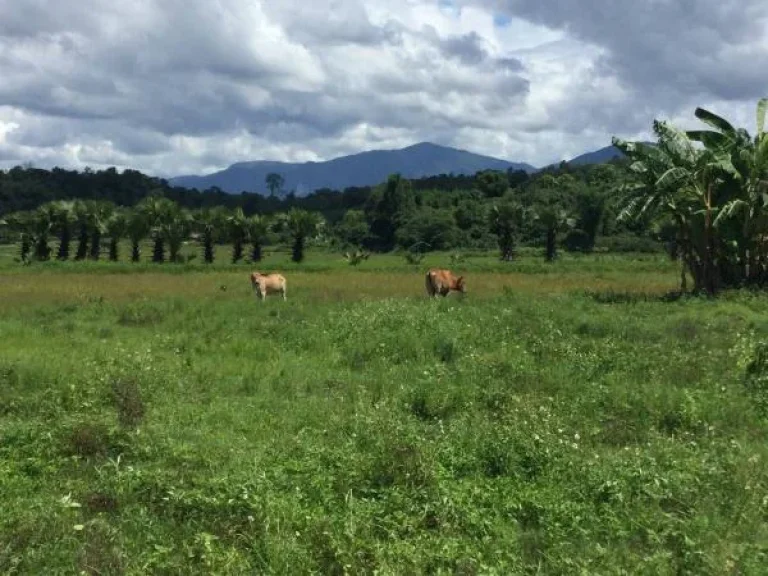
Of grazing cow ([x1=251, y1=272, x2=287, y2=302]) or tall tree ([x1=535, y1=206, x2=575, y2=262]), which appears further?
tall tree ([x1=535, y1=206, x2=575, y2=262])

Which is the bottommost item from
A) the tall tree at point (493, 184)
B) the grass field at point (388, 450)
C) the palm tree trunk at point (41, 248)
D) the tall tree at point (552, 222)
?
the palm tree trunk at point (41, 248)

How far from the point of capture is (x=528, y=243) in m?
75.1

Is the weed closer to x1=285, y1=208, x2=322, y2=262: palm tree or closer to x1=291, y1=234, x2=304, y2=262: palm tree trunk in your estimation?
x1=285, y1=208, x2=322, y2=262: palm tree

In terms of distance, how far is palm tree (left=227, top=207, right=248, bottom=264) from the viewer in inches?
2210

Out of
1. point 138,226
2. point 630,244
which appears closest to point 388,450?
point 138,226

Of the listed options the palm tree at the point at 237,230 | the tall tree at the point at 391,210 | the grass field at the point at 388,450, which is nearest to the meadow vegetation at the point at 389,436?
the grass field at the point at 388,450

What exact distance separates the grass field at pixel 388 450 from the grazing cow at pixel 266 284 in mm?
9210

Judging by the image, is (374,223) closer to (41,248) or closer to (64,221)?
(64,221)

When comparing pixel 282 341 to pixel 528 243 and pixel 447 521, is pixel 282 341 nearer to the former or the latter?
pixel 447 521

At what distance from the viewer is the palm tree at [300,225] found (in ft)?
179

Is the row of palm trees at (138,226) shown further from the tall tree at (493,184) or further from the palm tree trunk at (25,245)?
the tall tree at (493,184)

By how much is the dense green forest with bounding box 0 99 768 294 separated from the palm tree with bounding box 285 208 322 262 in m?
0.10

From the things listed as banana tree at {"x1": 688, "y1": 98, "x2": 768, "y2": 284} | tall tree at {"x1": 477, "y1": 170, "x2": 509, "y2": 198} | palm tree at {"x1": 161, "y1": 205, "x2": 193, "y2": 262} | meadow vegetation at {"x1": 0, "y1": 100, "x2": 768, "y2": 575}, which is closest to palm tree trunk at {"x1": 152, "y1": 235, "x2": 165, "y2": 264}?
palm tree at {"x1": 161, "y1": 205, "x2": 193, "y2": 262}

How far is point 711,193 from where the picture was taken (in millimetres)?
22953
